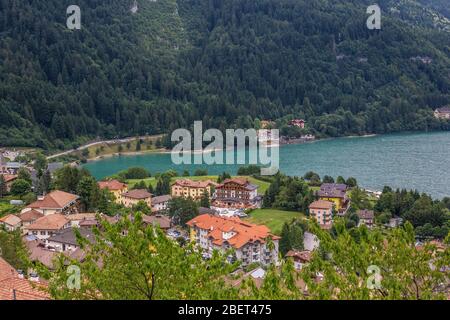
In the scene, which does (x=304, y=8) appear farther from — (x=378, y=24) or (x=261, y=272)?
(x=261, y=272)

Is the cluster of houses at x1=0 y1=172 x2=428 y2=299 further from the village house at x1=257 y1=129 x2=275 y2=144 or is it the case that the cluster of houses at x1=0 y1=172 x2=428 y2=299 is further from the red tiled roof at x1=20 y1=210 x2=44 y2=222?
the village house at x1=257 y1=129 x2=275 y2=144

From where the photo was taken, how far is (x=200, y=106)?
61219 mm

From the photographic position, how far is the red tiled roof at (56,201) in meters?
20.9

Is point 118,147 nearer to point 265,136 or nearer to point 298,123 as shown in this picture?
point 265,136

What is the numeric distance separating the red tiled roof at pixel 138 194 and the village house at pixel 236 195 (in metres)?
2.69

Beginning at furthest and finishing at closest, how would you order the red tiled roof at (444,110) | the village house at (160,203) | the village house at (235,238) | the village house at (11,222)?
the red tiled roof at (444,110) < the village house at (160,203) < the village house at (11,222) < the village house at (235,238)

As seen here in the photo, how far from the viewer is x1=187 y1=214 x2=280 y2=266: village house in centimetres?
1656

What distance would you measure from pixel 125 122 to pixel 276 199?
110 ft

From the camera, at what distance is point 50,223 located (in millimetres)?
18641

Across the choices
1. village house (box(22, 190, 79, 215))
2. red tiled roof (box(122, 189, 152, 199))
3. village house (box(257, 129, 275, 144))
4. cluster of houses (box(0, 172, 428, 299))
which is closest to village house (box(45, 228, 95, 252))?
cluster of houses (box(0, 172, 428, 299))

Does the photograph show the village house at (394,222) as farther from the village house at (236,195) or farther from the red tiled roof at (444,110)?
the red tiled roof at (444,110)

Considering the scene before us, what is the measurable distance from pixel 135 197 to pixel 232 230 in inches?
303

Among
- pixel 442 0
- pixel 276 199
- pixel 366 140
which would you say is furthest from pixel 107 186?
pixel 442 0

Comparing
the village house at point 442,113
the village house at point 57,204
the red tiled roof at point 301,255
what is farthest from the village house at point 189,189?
the village house at point 442,113
